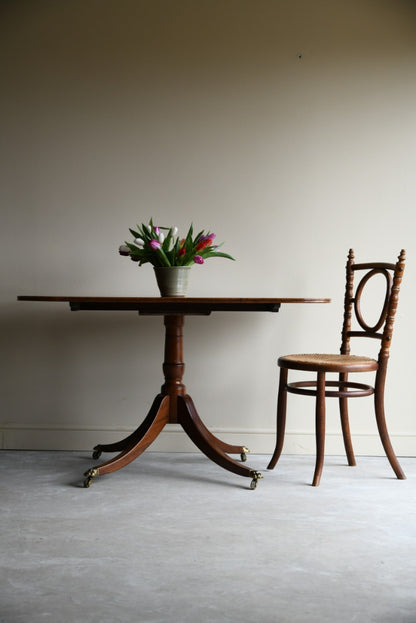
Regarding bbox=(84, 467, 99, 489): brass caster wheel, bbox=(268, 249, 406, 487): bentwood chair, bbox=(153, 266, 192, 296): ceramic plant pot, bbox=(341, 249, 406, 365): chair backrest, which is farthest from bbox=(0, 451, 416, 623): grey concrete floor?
bbox=(153, 266, 192, 296): ceramic plant pot

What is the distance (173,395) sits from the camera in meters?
3.01

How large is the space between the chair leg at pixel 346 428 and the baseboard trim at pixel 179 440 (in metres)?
0.20

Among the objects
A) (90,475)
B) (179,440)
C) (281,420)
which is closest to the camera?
(90,475)

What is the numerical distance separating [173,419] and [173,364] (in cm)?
24

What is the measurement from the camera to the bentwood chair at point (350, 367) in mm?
2799

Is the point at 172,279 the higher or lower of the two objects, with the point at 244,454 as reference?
higher

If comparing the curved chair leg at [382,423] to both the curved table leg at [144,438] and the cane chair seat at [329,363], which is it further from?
the curved table leg at [144,438]

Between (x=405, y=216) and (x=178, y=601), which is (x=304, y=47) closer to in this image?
(x=405, y=216)

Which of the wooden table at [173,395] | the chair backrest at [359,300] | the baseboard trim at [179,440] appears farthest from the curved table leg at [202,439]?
the chair backrest at [359,300]

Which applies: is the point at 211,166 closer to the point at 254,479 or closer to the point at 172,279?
the point at 172,279

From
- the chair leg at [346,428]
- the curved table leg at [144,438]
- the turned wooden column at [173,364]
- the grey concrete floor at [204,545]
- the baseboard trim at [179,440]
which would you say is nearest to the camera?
the grey concrete floor at [204,545]

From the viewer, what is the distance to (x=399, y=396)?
3.42 metres

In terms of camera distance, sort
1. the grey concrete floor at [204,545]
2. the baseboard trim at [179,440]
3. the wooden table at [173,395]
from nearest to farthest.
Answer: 1. the grey concrete floor at [204,545]
2. the wooden table at [173,395]
3. the baseboard trim at [179,440]

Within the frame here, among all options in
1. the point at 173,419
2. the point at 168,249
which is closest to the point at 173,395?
the point at 173,419
